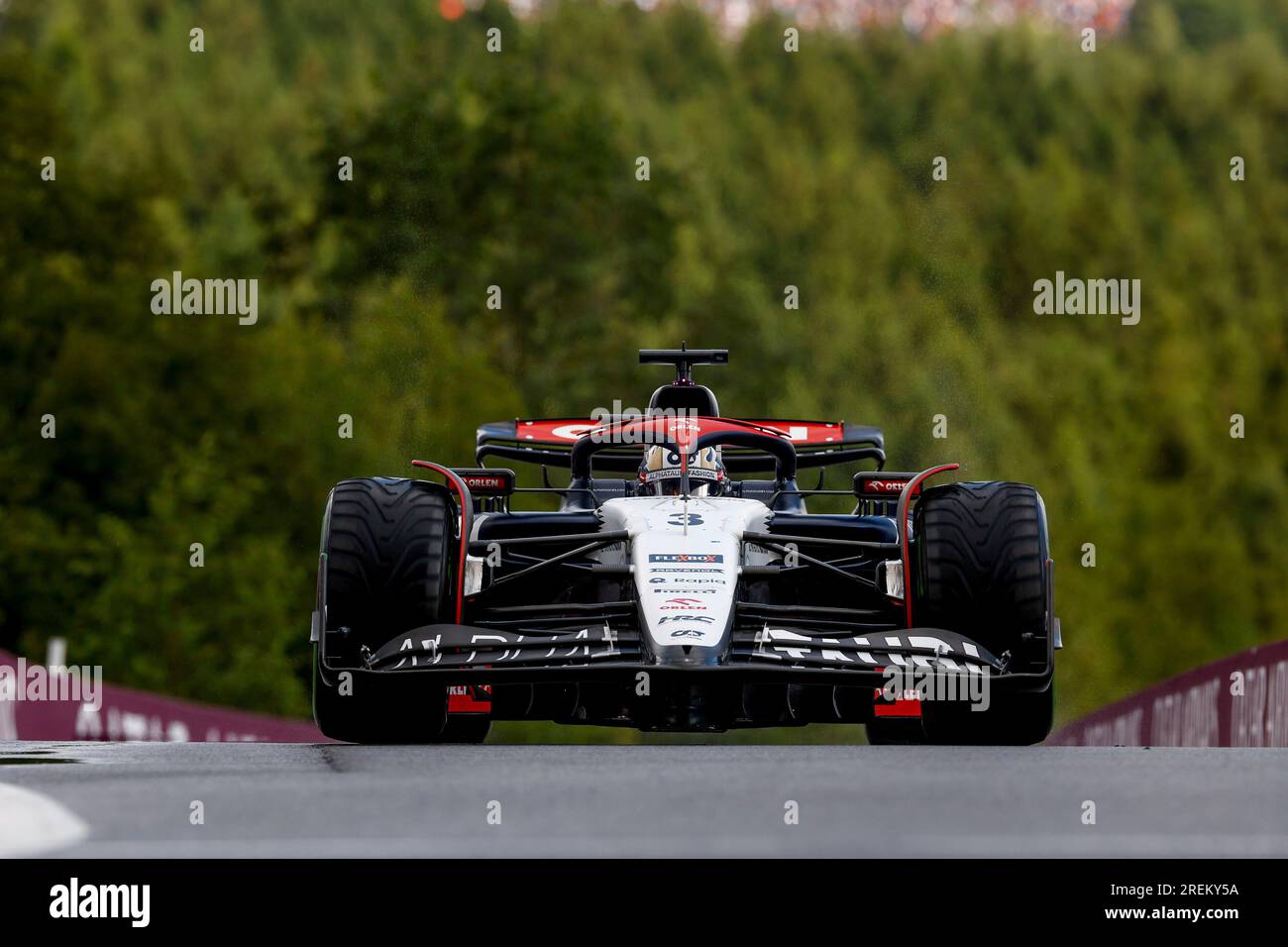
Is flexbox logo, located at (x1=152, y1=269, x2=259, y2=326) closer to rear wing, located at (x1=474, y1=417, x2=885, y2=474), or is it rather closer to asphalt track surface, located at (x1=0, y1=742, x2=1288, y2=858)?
rear wing, located at (x1=474, y1=417, x2=885, y2=474)

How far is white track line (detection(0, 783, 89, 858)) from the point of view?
18.9ft

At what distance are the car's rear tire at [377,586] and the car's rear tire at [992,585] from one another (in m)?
2.28

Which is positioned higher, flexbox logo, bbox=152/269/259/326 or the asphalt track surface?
flexbox logo, bbox=152/269/259/326

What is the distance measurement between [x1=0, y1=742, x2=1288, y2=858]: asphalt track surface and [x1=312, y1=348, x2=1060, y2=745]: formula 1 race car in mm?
768

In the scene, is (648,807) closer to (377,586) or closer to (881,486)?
(377,586)

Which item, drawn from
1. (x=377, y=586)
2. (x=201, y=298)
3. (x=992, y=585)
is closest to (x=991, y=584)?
(x=992, y=585)

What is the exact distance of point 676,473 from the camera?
1217cm

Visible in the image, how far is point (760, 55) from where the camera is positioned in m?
164

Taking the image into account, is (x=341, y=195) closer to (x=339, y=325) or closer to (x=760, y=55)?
(x=339, y=325)

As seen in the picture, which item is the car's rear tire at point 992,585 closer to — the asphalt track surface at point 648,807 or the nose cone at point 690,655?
the nose cone at point 690,655
